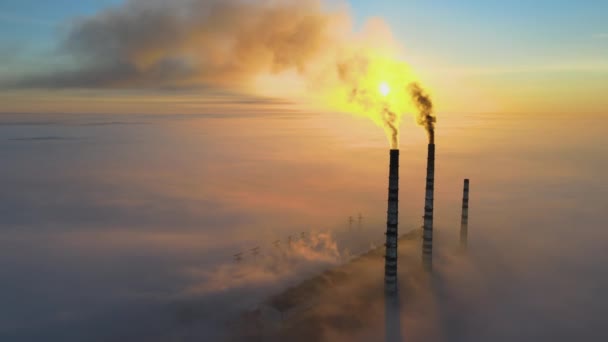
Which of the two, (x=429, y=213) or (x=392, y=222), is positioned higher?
(x=392, y=222)

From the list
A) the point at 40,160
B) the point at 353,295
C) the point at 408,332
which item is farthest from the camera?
the point at 40,160

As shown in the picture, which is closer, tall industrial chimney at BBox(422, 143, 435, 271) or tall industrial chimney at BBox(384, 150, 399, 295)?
tall industrial chimney at BBox(384, 150, 399, 295)

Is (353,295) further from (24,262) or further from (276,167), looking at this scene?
(276,167)

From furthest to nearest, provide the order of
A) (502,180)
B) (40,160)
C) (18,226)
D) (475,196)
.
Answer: (40,160) → (502,180) → (475,196) → (18,226)

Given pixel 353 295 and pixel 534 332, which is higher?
pixel 353 295

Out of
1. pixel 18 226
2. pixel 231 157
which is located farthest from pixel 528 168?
pixel 18 226

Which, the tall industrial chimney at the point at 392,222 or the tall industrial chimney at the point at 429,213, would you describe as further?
the tall industrial chimney at the point at 429,213

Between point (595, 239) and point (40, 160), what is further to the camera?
point (40, 160)

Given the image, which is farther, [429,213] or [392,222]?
[429,213]
